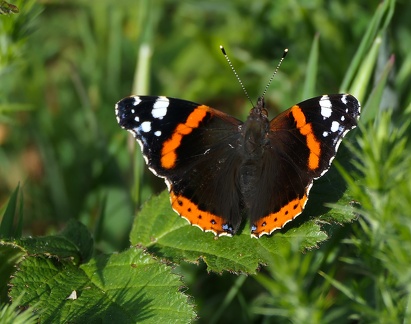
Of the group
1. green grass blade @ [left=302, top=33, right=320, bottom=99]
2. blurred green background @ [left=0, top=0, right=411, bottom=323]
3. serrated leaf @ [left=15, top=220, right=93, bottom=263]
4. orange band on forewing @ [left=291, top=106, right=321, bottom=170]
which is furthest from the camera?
blurred green background @ [left=0, top=0, right=411, bottom=323]

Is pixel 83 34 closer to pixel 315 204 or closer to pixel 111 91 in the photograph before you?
pixel 111 91

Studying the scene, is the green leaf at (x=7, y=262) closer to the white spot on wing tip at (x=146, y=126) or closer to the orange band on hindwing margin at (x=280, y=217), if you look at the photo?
the white spot on wing tip at (x=146, y=126)

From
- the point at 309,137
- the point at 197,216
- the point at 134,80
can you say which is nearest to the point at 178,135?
the point at 197,216

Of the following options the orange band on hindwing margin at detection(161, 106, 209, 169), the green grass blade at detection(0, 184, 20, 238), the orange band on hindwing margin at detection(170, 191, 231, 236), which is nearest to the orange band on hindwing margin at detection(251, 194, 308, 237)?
the orange band on hindwing margin at detection(170, 191, 231, 236)

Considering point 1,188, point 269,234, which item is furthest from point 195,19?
point 269,234

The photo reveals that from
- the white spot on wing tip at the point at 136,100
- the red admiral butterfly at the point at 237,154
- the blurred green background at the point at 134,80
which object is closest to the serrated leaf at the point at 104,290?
the red admiral butterfly at the point at 237,154

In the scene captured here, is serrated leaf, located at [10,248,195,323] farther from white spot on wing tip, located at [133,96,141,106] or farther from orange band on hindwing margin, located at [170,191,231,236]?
white spot on wing tip, located at [133,96,141,106]

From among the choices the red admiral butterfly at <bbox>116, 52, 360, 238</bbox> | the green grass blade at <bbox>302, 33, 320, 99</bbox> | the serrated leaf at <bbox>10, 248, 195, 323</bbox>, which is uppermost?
the green grass blade at <bbox>302, 33, 320, 99</bbox>
